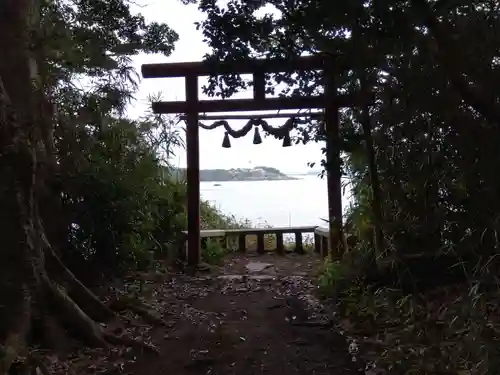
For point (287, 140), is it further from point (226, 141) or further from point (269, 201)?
point (269, 201)

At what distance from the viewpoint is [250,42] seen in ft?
10.8

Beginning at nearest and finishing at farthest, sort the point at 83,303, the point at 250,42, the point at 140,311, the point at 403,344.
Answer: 1. the point at 250,42
2. the point at 403,344
3. the point at 83,303
4. the point at 140,311

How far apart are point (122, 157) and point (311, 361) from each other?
3.31 meters

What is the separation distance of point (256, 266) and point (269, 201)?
519 cm

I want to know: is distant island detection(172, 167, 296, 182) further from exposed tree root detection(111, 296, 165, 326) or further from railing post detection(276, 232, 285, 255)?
exposed tree root detection(111, 296, 165, 326)

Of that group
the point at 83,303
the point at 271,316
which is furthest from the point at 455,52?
the point at 83,303

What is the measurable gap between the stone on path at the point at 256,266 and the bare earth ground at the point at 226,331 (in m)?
0.52

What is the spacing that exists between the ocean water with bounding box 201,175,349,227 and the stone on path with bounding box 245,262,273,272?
1770mm

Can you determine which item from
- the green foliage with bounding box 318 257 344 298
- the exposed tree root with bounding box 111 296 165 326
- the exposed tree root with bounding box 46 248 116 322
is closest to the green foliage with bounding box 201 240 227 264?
the green foliage with bounding box 318 257 344 298

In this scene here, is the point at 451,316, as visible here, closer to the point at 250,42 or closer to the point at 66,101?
the point at 250,42

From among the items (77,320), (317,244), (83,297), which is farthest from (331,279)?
(317,244)

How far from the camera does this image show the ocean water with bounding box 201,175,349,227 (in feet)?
33.8

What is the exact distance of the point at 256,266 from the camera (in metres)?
7.60

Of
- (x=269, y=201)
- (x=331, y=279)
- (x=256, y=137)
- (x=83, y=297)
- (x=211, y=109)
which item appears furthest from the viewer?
(x=269, y=201)
